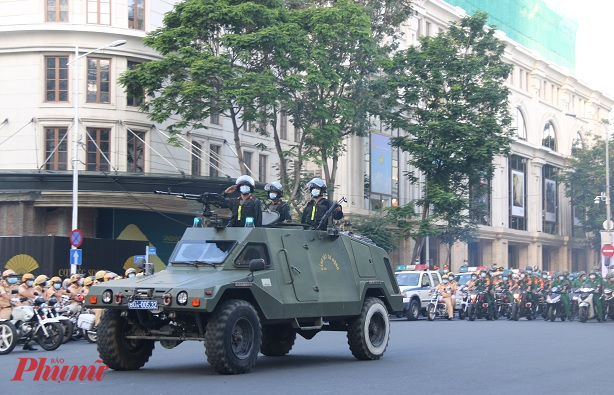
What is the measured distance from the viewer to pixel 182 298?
12969mm

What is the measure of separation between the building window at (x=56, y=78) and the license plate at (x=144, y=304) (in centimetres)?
2643

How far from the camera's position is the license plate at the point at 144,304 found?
13117 mm

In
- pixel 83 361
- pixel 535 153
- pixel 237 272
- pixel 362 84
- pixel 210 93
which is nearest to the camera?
pixel 237 272

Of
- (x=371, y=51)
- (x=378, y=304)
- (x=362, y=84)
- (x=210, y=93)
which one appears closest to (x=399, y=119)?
(x=362, y=84)

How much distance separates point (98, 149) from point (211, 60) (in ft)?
23.3

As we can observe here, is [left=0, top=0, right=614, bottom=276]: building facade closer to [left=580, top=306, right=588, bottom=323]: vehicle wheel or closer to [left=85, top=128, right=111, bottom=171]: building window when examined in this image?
[left=85, top=128, right=111, bottom=171]: building window

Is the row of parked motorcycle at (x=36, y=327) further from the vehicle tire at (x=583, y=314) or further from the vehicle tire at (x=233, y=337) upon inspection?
the vehicle tire at (x=583, y=314)

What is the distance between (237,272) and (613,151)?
59120mm

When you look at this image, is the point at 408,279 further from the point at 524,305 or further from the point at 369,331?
the point at 369,331

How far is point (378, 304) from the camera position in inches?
658

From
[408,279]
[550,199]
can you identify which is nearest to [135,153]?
[408,279]

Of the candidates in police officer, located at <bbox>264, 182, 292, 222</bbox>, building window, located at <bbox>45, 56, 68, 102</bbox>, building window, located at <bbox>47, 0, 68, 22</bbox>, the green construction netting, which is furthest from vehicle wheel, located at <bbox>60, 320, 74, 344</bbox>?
the green construction netting

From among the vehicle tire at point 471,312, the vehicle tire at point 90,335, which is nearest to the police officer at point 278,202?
the vehicle tire at point 90,335

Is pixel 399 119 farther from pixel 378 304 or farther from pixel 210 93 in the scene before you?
pixel 378 304
